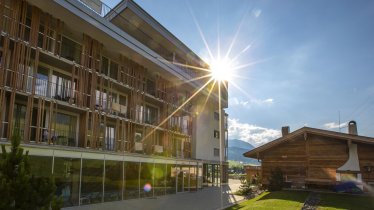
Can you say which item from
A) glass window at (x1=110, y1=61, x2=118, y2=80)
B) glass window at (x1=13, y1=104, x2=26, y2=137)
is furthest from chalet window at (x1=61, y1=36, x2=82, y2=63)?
glass window at (x1=13, y1=104, x2=26, y2=137)

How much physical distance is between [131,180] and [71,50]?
10524mm

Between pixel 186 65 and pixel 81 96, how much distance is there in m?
17.6

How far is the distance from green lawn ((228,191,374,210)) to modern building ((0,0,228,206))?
911cm

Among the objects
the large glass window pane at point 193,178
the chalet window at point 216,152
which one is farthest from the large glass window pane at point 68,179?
the chalet window at point 216,152

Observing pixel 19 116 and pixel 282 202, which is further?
pixel 19 116

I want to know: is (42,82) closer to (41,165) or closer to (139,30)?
(41,165)

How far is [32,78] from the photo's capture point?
1858cm

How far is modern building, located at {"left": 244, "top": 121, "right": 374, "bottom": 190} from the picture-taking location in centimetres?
2180

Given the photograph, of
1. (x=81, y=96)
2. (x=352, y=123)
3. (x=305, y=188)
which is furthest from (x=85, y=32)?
(x=352, y=123)

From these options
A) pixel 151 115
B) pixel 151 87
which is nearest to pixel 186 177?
pixel 151 115

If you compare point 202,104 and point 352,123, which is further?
point 202,104

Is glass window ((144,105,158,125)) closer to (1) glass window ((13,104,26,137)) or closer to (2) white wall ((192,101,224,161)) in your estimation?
(2) white wall ((192,101,224,161))

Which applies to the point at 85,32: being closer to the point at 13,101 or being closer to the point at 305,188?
the point at 13,101

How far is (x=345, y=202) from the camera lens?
17891 millimetres
